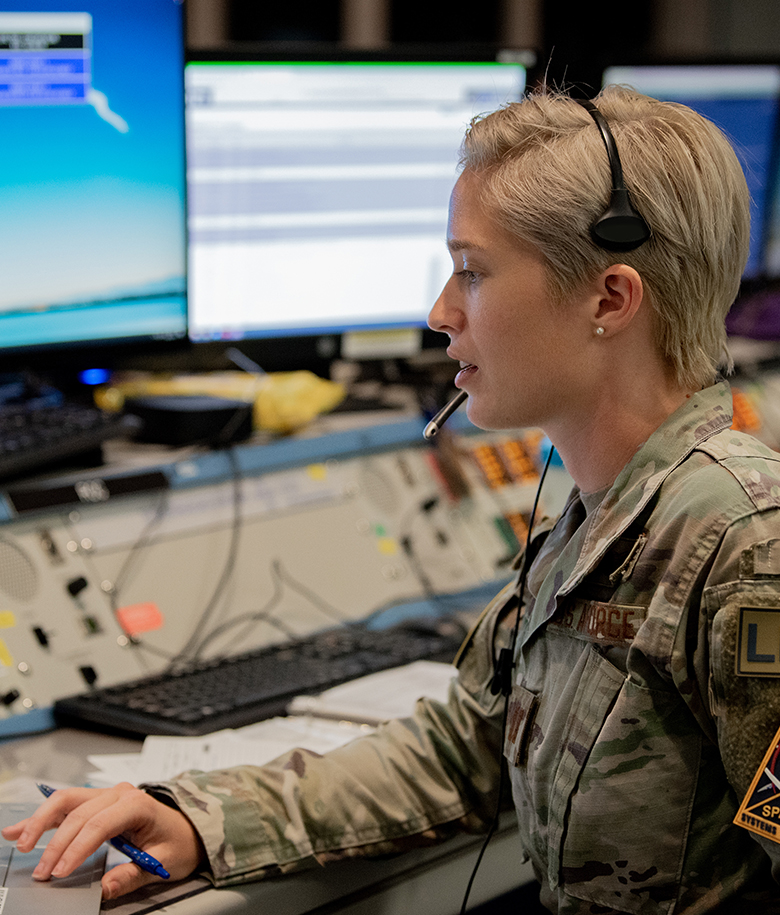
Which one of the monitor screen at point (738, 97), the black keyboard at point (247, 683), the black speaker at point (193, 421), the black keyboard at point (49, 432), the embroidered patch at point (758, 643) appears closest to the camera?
the embroidered patch at point (758, 643)

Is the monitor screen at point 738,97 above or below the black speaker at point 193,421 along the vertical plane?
above

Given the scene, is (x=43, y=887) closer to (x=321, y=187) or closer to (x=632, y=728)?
(x=632, y=728)

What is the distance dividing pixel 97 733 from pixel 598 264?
70 cm

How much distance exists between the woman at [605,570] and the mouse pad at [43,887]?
15 millimetres

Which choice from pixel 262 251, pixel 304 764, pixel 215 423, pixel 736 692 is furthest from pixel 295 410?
pixel 736 692

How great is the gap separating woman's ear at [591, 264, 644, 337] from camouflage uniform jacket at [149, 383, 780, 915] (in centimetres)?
9

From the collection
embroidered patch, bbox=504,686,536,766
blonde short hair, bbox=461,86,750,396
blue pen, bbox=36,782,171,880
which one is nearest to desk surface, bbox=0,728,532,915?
blue pen, bbox=36,782,171,880

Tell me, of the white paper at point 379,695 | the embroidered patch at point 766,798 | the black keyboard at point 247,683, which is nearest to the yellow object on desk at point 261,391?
the black keyboard at point 247,683

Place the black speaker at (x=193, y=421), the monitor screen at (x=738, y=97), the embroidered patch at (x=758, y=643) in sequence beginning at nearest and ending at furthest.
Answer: the embroidered patch at (x=758, y=643) < the black speaker at (x=193, y=421) < the monitor screen at (x=738, y=97)

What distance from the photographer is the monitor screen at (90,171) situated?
4.24ft

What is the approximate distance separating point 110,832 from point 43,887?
61 mm

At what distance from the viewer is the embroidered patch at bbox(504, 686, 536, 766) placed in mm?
917

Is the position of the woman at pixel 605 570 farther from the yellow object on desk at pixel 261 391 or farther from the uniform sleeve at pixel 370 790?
the yellow object on desk at pixel 261 391

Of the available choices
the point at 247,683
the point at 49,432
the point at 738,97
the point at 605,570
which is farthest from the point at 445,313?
the point at 738,97
